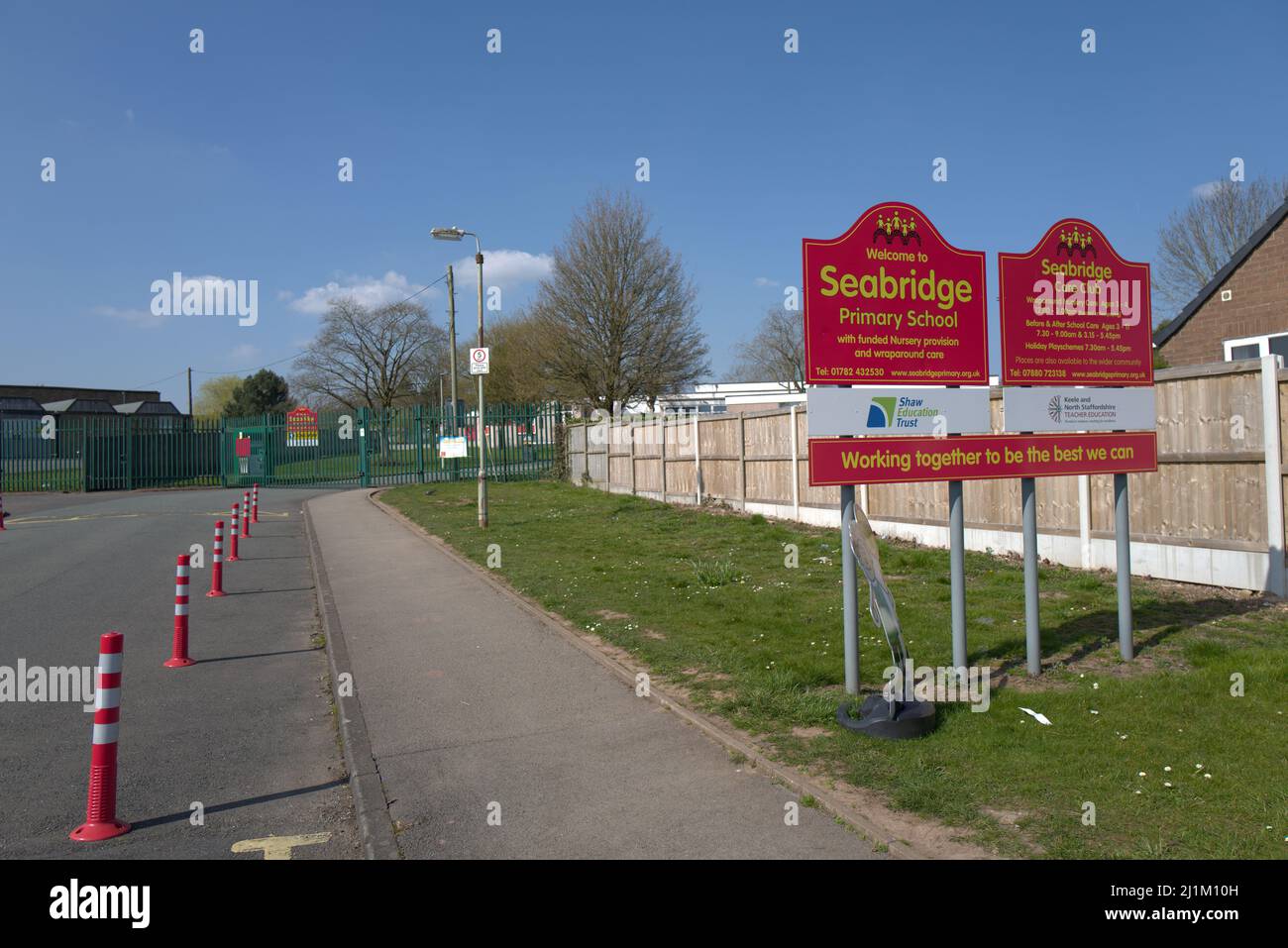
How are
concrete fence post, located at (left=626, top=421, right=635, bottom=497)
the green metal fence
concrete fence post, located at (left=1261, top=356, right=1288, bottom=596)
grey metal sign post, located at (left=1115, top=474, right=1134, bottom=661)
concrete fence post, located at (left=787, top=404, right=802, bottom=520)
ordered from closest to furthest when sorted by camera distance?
grey metal sign post, located at (left=1115, top=474, right=1134, bottom=661) → concrete fence post, located at (left=1261, top=356, right=1288, bottom=596) → concrete fence post, located at (left=787, top=404, right=802, bottom=520) → concrete fence post, located at (left=626, top=421, right=635, bottom=497) → the green metal fence

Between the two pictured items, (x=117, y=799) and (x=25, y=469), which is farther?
(x=25, y=469)

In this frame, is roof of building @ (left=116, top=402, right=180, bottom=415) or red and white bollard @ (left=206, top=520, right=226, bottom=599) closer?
red and white bollard @ (left=206, top=520, right=226, bottom=599)

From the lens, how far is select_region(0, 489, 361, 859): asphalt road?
15.7 ft

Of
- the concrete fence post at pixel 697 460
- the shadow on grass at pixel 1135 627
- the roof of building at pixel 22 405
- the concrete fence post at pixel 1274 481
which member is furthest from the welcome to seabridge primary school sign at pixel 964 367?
the roof of building at pixel 22 405

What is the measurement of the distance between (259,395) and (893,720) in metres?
75.7

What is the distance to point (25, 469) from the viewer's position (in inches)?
1438

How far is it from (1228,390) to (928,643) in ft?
14.0

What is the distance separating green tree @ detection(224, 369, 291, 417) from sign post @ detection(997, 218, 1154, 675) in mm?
71463

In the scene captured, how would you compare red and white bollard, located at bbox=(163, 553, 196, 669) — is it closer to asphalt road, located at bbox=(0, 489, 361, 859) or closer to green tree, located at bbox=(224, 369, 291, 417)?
asphalt road, located at bbox=(0, 489, 361, 859)

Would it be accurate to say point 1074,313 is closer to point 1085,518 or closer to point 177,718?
point 1085,518

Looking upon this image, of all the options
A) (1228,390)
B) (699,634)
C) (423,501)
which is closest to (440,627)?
(699,634)

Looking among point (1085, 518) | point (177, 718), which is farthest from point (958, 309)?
point (177, 718)

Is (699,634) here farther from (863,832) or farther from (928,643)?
(863,832)

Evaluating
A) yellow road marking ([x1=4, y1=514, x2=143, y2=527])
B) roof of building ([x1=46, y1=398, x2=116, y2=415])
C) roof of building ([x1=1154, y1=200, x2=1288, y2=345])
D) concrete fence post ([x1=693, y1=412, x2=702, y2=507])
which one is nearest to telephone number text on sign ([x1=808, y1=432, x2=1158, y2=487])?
roof of building ([x1=1154, y1=200, x2=1288, y2=345])
